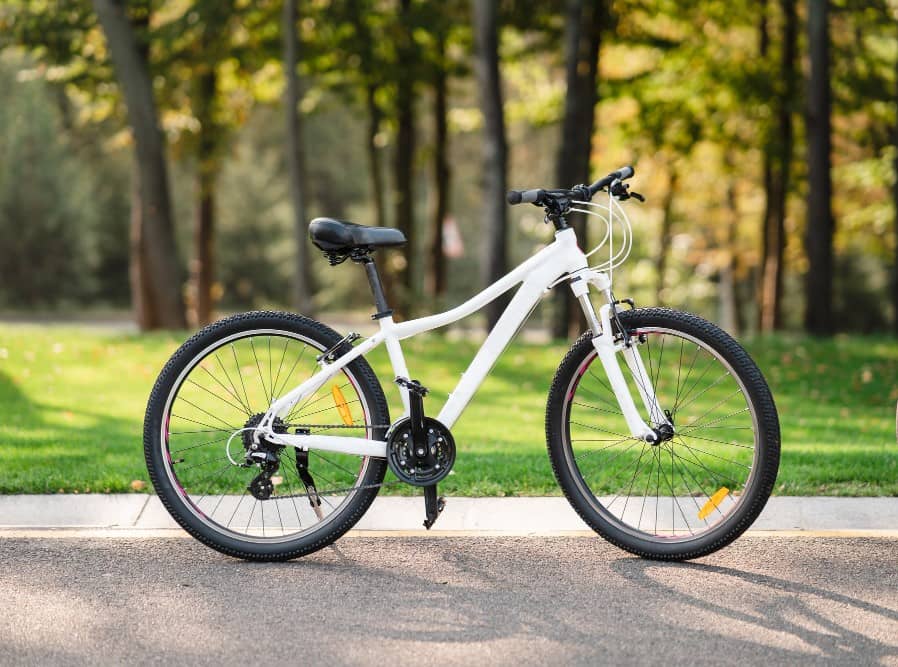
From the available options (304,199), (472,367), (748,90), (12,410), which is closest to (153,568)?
(472,367)

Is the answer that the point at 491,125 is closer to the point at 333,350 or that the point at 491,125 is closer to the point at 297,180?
the point at 297,180

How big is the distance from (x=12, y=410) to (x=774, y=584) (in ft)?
21.4

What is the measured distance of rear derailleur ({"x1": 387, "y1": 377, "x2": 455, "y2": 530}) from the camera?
15.4 ft

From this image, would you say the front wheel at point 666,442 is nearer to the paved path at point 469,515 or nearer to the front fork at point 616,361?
the front fork at point 616,361

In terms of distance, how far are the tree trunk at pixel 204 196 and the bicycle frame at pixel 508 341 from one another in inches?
633

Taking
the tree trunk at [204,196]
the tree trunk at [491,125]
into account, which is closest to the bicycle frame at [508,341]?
the tree trunk at [491,125]

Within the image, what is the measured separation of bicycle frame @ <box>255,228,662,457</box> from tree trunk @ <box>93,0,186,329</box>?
41.4ft

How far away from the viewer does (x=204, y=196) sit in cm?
2294

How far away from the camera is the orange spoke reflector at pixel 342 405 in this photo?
4.82 meters

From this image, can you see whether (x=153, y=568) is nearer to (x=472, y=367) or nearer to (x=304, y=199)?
(x=472, y=367)

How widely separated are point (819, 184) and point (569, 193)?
489 inches

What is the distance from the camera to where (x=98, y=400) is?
393 inches

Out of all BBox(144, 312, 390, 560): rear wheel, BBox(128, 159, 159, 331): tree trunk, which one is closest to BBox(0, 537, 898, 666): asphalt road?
→ BBox(144, 312, 390, 560): rear wheel

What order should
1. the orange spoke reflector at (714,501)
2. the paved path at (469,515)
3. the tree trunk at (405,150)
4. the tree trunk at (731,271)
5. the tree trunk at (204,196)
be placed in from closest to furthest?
the orange spoke reflector at (714,501), the paved path at (469,515), the tree trunk at (405,150), the tree trunk at (204,196), the tree trunk at (731,271)
